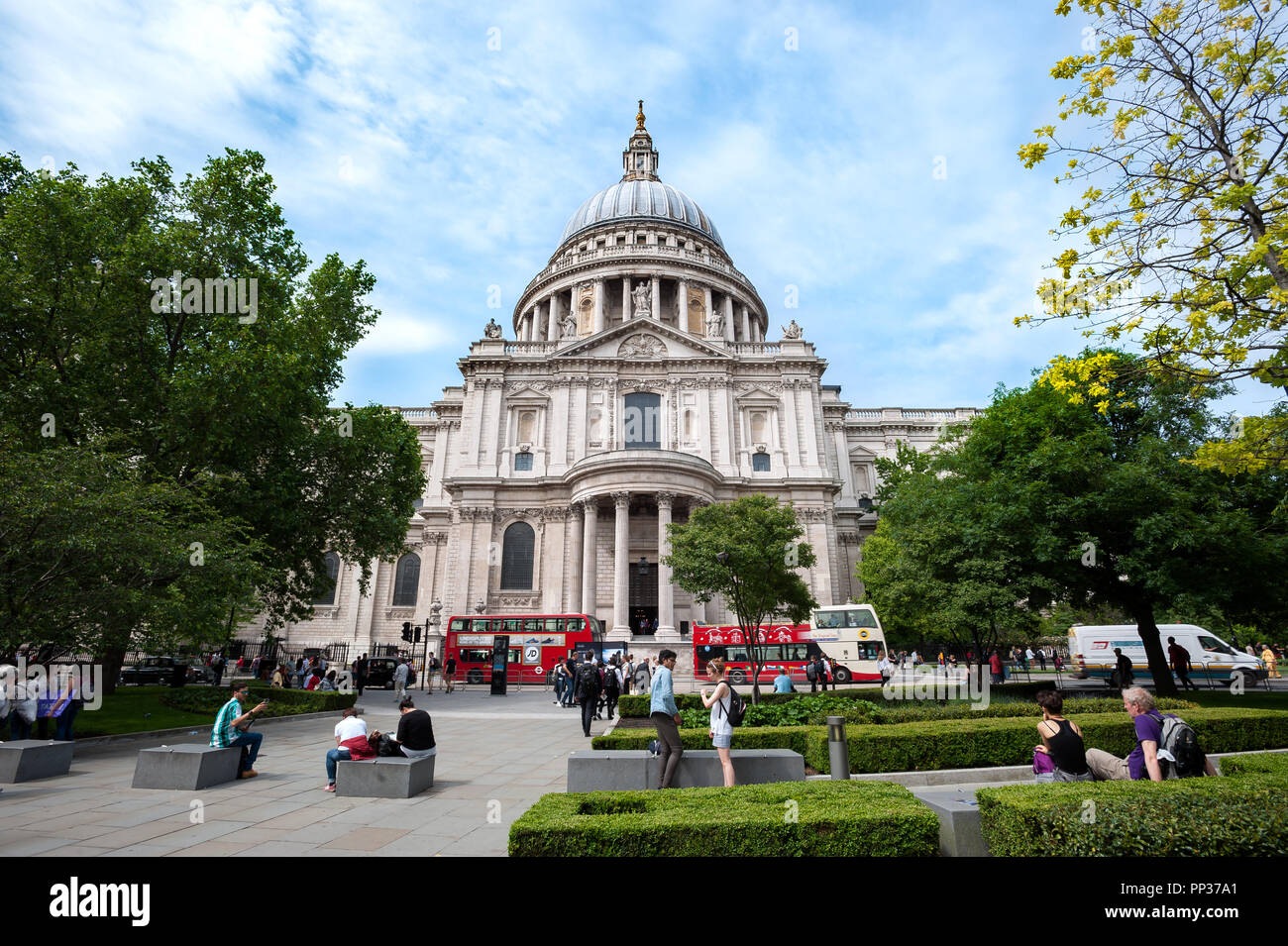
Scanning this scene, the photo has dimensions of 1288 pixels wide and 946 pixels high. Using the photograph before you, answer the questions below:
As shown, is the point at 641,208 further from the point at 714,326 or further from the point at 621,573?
the point at 621,573

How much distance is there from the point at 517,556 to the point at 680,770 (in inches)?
1456

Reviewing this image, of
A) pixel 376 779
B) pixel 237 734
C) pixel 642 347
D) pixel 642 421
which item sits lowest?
pixel 376 779

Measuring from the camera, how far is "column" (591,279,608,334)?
5975cm

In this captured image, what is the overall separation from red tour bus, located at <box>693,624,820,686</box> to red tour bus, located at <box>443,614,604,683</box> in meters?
5.48

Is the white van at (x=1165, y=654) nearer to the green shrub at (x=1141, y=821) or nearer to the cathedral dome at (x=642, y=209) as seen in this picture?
the green shrub at (x=1141, y=821)

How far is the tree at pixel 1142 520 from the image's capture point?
19.5 meters

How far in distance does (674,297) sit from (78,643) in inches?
→ 2190

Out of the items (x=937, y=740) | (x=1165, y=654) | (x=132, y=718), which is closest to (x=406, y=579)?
(x=132, y=718)

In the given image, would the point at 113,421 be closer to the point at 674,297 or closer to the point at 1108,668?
the point at 1108,668

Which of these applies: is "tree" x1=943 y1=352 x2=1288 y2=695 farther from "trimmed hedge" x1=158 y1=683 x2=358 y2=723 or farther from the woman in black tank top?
"trimmed hedge" x1=158 y1=683 x2=358 y2=723

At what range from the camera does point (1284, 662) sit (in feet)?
164

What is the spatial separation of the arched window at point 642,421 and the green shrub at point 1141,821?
4198cm

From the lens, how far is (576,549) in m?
42.2
